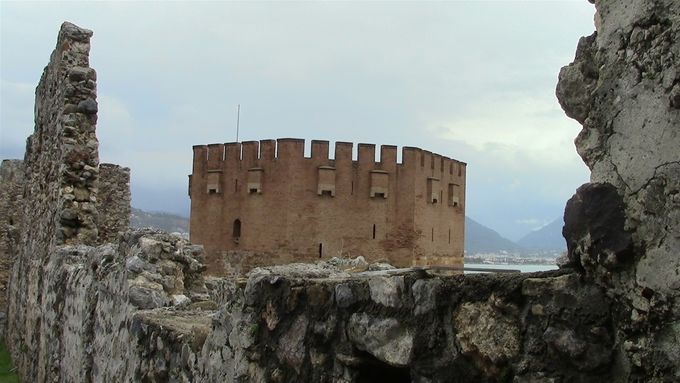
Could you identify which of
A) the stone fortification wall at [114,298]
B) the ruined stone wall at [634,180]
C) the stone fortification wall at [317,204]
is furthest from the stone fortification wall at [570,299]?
the stone fortification wall at [317,204]

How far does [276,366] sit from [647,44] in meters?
1.95

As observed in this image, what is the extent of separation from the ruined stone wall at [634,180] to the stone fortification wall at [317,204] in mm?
29435

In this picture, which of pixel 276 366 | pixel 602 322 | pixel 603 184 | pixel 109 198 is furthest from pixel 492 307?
pixel 109 198

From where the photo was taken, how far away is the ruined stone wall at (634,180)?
5.96 ft

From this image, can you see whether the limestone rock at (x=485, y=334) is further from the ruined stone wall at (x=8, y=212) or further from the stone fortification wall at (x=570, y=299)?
the ruined stone wall at (x=8, y=212)

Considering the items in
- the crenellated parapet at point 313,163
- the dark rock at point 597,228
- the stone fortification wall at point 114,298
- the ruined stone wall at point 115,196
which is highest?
the crenellated parapet at point 313,163

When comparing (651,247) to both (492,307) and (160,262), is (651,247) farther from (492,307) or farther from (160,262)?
(160,262)

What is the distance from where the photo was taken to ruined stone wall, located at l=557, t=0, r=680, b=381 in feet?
5.96

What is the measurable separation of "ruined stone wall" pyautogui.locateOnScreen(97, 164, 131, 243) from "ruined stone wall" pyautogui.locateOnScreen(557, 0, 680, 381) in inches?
576

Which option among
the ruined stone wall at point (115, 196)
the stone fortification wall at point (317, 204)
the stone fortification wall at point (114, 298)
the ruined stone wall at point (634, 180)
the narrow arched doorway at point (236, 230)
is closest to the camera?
the ruined stone wall at point (634, 180)

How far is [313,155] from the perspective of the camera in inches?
1247

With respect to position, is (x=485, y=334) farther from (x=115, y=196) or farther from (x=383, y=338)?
(x=115, y=196)

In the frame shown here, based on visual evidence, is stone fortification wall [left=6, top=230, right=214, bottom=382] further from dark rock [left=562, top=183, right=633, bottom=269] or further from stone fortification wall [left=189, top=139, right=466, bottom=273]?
stone fortification wall [left=189, top=139, right=466, bottom=273]

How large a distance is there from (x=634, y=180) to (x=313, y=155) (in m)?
29.8
